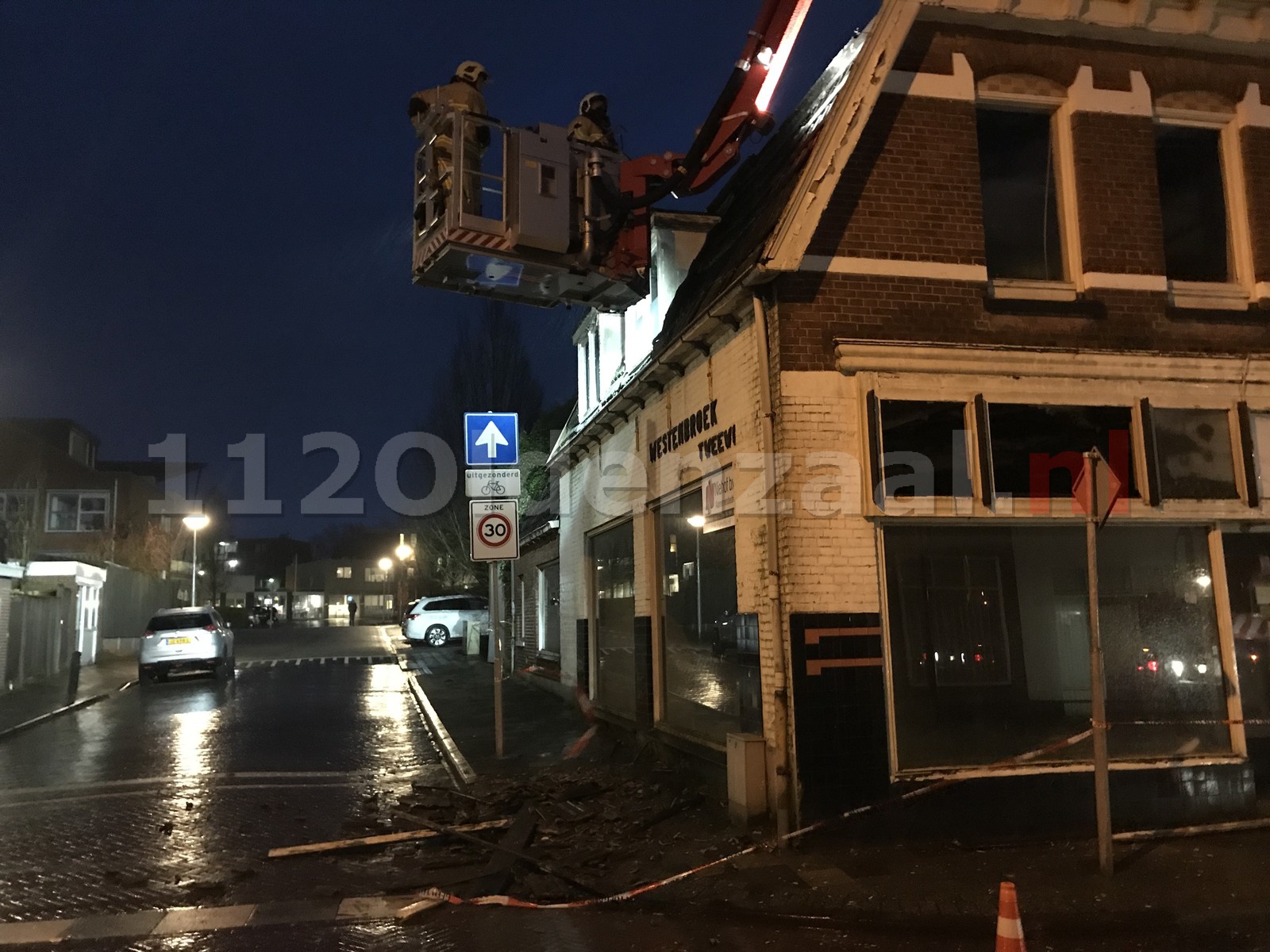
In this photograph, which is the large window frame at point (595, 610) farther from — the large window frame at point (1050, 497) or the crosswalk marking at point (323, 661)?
the crosswalk marking at point (323, 661)

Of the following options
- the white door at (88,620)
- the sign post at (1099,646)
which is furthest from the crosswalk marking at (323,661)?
the sign post at (1099,646)

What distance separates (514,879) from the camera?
22.5 ft

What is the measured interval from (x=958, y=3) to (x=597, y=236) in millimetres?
4295

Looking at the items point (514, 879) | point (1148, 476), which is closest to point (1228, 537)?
point (1148, 476)

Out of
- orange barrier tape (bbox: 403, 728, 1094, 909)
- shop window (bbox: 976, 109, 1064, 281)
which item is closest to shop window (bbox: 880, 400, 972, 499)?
shop window (bbox: 976, 109, 1064, 281)

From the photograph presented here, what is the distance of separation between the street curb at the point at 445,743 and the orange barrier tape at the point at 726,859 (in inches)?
138

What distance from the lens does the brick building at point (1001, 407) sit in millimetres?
7789

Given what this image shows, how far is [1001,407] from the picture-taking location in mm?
8148

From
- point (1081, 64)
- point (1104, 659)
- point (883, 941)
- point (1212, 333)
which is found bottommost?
point (883, 941)

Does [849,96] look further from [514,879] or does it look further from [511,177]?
[514,879]

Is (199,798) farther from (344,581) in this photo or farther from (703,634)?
(344,581)

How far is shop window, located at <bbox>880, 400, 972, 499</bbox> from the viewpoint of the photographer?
26.1ft

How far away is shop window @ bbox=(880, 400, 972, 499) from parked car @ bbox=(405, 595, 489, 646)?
2487 centimetres

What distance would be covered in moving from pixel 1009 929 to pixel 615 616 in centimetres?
921
